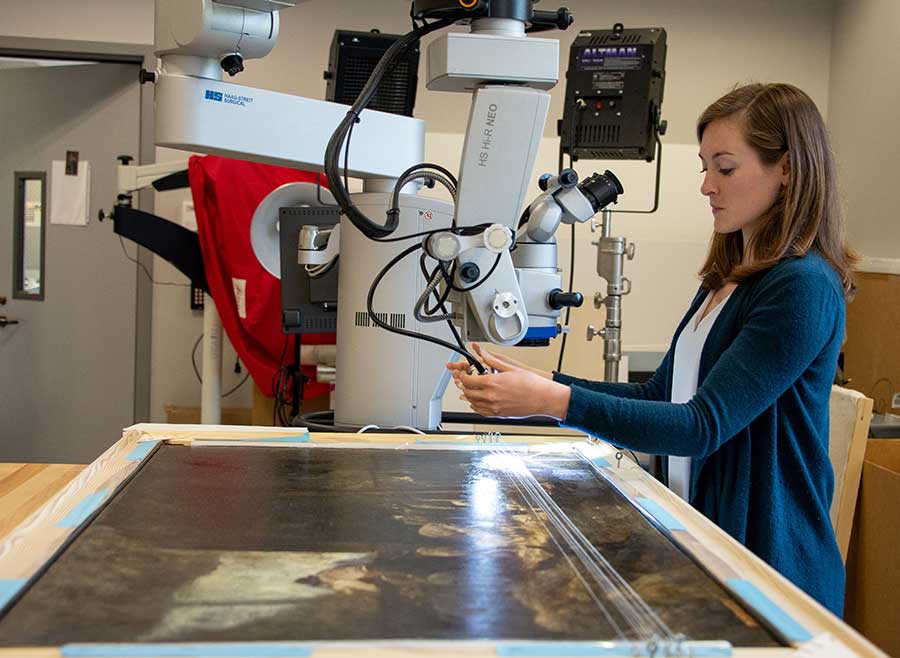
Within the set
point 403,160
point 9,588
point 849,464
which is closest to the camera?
point 9,588

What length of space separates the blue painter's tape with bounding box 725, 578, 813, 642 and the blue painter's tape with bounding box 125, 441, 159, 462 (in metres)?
0.85

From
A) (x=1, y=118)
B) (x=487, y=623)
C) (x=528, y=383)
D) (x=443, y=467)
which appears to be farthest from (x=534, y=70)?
(x=1, y=118)

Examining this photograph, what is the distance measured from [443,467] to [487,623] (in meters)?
0.63

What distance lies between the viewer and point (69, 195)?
406cm

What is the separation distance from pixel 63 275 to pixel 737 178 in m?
3.25

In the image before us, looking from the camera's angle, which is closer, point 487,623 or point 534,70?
point 487,623

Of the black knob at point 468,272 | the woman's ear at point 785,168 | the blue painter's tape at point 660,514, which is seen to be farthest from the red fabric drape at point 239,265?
the blue painter's tape at point 660,514

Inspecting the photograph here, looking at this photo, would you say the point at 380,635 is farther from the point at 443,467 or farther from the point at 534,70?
the point at 534,70

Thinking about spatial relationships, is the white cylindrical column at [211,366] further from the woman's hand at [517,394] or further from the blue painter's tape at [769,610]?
the blue painter's tape at [769,610]

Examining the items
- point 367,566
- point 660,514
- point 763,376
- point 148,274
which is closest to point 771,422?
point 763,376

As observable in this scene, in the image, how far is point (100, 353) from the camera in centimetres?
406

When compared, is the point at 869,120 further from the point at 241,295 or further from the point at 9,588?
the point at 9,588

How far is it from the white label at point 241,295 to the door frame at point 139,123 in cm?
87

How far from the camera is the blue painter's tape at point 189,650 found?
0.73 meters
